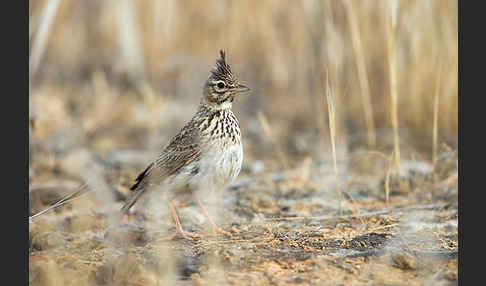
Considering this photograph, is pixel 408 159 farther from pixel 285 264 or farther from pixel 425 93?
pixel 285 264

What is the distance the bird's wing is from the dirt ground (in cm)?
29

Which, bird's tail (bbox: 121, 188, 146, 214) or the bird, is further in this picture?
bird's tail (bbox: 121, 188, 146, 214)

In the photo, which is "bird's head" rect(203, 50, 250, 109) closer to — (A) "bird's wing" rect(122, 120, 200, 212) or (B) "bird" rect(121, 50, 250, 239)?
(B) "bird" rect(121, 50, 250, 239)

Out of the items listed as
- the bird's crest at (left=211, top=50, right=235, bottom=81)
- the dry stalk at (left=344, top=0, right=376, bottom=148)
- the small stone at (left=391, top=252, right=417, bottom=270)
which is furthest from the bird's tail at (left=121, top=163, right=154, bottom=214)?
the dry stalk at (left=344, top=0, right=376, bottom=148)

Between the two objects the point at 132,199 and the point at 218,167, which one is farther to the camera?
the point at 132,199

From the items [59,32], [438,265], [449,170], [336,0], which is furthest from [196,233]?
[59,32]

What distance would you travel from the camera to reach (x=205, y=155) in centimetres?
503

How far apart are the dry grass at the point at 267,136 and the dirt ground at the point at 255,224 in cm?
2

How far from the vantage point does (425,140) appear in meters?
7.65

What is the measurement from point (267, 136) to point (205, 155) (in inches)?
65.0

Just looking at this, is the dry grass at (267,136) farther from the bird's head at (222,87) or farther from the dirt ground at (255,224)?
the bird's head at (222,87)

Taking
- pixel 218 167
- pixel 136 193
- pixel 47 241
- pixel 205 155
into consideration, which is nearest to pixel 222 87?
pixel 205 155

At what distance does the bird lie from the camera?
16.4ft

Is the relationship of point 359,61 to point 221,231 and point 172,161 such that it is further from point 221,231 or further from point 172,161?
point 221,231
